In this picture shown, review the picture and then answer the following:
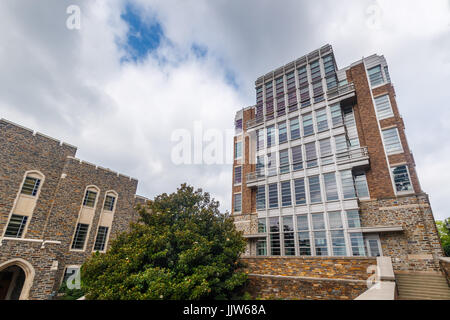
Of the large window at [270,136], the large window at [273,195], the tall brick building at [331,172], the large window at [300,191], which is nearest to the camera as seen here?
the tall brick building at [331,172]

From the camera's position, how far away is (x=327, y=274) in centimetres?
1091

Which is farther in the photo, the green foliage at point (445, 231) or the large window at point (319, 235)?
the green foliage at point (445, 231)

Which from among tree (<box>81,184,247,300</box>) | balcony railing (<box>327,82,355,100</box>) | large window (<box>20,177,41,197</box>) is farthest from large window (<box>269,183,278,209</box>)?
large window (<box>20,177,41,197</box>)

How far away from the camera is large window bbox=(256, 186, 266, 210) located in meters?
19.4

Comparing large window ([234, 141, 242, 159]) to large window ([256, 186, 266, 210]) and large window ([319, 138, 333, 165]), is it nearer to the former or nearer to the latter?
large window ([256, 186, 266, 210])

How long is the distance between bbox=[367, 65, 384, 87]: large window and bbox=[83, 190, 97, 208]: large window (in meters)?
25.7

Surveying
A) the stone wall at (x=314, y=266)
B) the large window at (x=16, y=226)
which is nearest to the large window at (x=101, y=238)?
the large window at (x=16, y=226)

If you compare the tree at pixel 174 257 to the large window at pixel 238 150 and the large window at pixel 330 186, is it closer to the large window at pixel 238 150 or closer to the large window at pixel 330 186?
the large window at pixel 330 186

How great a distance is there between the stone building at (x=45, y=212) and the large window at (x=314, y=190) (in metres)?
17.4

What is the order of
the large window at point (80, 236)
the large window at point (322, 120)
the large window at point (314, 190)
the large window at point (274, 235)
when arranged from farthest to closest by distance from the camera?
the large window at point (322, 120) < the large window at point (80, 236) < the large window at point (274, 235) < the large window at point (314, 190)

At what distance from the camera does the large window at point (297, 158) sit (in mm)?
18859

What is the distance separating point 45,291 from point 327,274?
17311 millimetres

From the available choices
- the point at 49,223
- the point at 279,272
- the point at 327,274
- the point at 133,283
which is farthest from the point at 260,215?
the point at 49,223

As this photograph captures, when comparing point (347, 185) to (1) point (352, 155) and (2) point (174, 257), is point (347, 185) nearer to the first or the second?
(1) point (352, 155)
